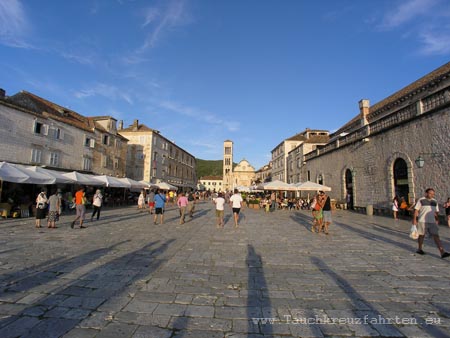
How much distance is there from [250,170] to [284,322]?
73836mm

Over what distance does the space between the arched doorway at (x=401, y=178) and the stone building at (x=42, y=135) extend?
89.3 feet

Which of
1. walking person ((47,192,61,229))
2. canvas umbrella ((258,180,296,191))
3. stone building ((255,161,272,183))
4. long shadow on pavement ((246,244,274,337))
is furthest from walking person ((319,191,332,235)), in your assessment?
stone building ((255,161,272,183))

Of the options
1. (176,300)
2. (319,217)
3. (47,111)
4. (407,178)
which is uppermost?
(47,111)

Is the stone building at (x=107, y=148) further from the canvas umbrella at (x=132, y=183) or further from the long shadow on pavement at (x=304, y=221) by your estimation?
the long shadow on pavement at (x=304, y=221)

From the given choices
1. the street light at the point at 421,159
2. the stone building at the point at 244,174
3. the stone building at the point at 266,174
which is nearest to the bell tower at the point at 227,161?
the stone building at the point at 244,174

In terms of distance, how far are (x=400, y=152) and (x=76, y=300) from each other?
16862 mm

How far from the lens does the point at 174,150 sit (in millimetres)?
48344

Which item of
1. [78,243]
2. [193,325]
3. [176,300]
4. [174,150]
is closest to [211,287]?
[176,300]

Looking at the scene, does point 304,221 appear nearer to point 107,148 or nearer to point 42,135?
point 42,135

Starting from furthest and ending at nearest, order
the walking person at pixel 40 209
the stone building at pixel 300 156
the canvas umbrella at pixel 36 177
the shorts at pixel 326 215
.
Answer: the stone building at pixel 300 156 → the canvas umbrella at pixel 36 177 → the walking person at pixel 40 209 → the shorts at pixel 326 215

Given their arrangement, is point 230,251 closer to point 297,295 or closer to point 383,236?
point 297,295

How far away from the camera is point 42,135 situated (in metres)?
20.4

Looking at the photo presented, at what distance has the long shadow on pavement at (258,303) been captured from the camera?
2639mm

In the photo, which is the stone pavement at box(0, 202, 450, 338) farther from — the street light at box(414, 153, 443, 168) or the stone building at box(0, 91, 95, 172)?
the stone building at box(0, 91, 95, 172)
